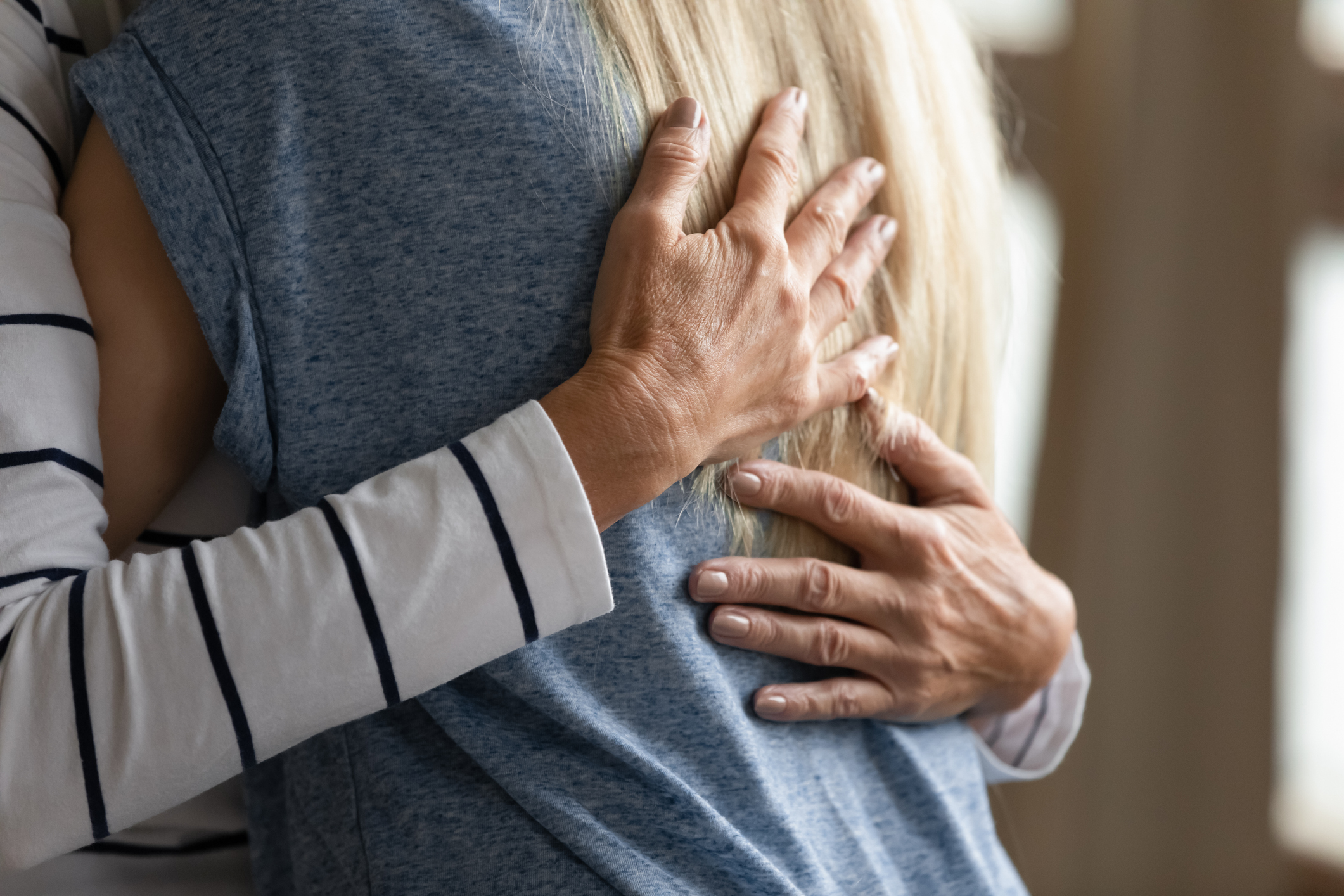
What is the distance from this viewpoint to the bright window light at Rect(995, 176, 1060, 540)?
5.81 ft

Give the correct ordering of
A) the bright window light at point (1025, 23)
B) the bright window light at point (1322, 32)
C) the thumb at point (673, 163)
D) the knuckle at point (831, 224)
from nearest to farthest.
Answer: the thumb at point (673, 163) < the knuckle at point (831, 224) < the bright window light at point (1322, 32) < the bright window light at point (1025, 23)

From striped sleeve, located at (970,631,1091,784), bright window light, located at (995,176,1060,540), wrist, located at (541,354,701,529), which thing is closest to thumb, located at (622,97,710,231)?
wrist, located at (541,354,701,529)

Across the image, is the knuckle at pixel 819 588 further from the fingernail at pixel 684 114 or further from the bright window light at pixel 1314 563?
the bright window light at pixel 1314 563

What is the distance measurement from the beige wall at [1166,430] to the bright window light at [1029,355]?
0.03m

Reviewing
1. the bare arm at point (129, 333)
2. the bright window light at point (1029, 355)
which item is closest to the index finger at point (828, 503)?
the bare arm at point (129, 333)

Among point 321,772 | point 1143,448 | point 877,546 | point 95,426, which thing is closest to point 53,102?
point 95,426

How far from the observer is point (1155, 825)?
1.83 m

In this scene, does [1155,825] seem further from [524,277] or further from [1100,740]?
[524,277]

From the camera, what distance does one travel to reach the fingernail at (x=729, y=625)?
2.11 feet

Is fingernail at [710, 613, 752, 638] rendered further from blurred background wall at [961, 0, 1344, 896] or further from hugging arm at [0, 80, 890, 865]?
blurred background wall at [961, 0, 1344, 896]

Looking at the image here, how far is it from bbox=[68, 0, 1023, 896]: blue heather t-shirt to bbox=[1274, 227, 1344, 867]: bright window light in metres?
1.49

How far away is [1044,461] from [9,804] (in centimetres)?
176

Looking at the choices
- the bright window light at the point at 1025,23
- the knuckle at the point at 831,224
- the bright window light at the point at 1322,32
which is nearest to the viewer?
the knuckle at the point at 831,224

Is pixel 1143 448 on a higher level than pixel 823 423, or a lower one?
lower
